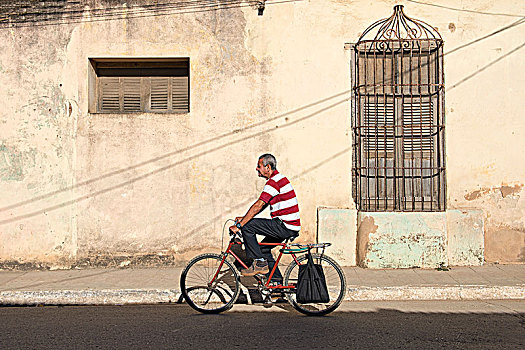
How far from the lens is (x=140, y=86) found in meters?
8.91

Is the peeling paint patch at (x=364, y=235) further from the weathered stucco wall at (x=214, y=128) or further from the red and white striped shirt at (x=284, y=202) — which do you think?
the red and white striped shirt at (x=284, y=202)

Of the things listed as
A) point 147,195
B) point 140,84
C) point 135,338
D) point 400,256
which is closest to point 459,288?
point 400,256

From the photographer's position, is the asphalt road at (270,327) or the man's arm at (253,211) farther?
the man's arm at (253,211)

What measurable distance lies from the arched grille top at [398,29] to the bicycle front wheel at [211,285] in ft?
14.6

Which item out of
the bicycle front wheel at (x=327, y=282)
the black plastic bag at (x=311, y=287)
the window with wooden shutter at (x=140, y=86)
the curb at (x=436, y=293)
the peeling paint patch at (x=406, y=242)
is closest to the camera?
the black plastic bag at (x=311, y=287)

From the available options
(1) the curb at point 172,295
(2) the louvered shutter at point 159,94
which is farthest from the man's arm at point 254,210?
(2) the louvered shutter at point 159,94

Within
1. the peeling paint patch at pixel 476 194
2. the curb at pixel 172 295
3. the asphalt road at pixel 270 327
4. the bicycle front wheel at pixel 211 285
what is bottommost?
the asphalt road at pixel 270 327

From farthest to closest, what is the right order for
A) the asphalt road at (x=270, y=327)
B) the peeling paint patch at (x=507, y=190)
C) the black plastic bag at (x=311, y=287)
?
1. the peeling paint patch at (x=507, y=190)
2. the black plastic bag at (x=311, y=287)
3. the asphalt road at (x=270, y=327)

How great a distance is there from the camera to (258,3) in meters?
8.58

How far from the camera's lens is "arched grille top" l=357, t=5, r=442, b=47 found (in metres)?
8.59

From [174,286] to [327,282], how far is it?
2134mm

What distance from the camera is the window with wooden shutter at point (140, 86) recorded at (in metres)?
8.88

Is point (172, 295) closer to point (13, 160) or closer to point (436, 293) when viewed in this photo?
point (436, 293)

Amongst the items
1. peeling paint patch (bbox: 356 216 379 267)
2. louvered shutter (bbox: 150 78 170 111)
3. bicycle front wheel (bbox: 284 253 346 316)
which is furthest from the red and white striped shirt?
louvered shutter (bbox: 150 78 170 111)
